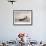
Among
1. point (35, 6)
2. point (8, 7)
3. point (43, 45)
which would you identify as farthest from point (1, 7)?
point (43, 45)

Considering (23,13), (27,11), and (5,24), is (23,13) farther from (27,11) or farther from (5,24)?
(5,24)

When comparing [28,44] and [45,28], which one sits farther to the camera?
[45,28]

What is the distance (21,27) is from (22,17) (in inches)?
13.4

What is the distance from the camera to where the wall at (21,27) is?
4414mm

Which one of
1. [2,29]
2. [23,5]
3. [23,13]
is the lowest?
[2,29]

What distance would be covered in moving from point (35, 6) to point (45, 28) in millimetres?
815

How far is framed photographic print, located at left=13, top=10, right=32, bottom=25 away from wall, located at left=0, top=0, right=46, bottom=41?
0.34 ft

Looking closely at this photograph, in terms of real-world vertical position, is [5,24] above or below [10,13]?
below

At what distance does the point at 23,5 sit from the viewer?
4.45 metres

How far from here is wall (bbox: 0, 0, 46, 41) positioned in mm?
4414

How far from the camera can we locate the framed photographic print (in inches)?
174

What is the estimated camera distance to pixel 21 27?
4.43 meters

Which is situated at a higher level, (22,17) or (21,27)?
(22,17)

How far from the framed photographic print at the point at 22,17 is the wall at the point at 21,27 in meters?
0.10
